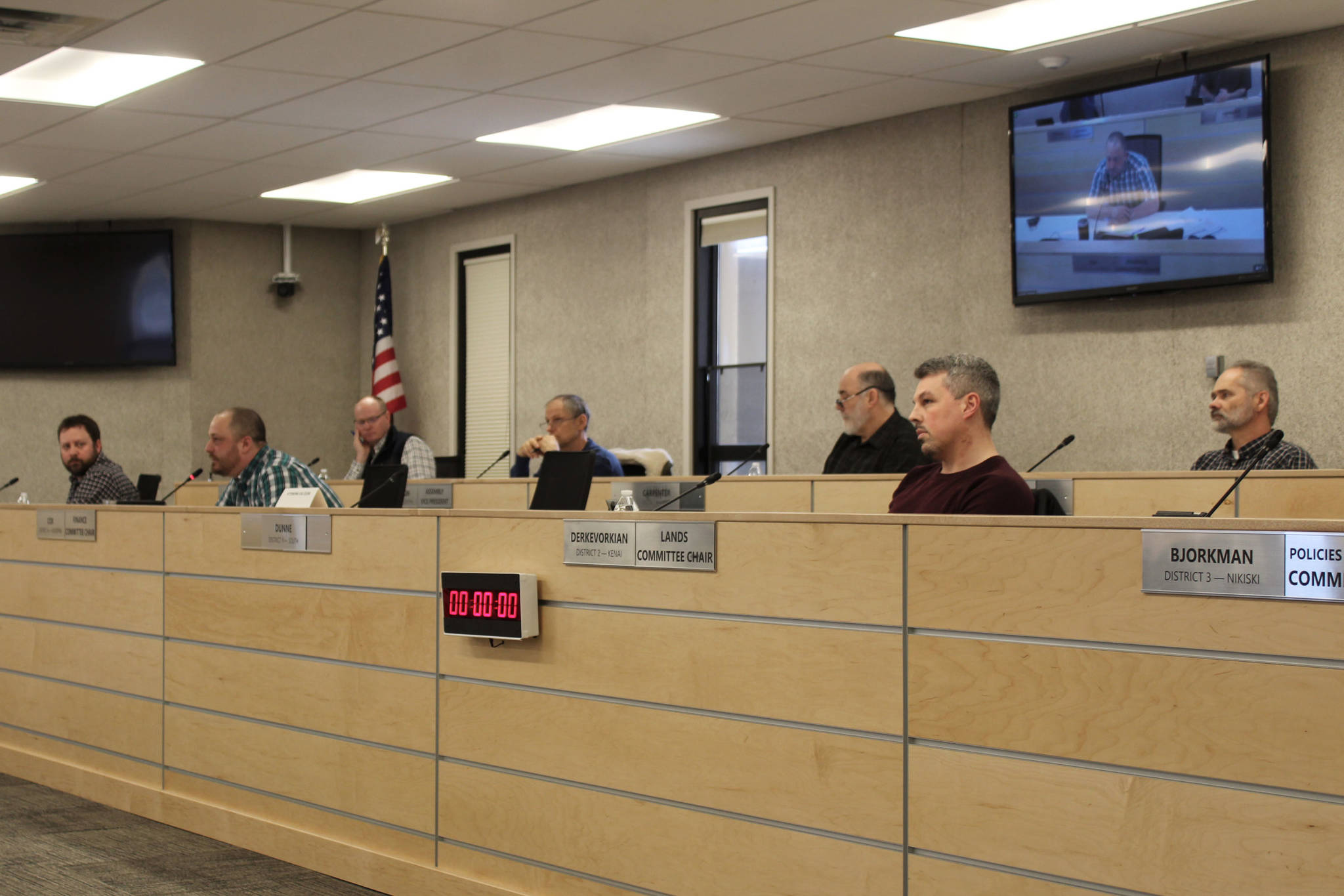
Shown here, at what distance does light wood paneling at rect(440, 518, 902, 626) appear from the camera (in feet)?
7.95

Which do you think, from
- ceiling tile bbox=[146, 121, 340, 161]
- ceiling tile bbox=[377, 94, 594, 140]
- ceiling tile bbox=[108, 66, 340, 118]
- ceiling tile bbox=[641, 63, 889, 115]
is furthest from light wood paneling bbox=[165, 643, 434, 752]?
ceiling tile bbox=[146, 121, 340, 161]

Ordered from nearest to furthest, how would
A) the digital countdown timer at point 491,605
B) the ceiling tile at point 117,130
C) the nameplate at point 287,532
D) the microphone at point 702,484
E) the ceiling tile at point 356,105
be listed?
the digital countdown timer at point 491,605 < the nameplate at point 287,532 < the microphone at point 702,484 < the ceiling tile at point 356,105 < the ceiling tile at point 117,130

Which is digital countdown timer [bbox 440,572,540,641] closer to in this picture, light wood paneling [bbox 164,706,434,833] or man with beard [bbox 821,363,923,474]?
light wood paneling [bbox 164,706,434,833]

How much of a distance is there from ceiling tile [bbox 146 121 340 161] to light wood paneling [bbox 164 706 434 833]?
3737 mm

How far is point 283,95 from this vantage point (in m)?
6.25

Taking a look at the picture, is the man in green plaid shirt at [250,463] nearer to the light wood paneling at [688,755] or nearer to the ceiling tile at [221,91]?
the light wood paneling at [688,755]

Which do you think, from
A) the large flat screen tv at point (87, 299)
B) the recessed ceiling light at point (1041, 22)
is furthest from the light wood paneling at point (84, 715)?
the large flat screen tv at point (87, 299)

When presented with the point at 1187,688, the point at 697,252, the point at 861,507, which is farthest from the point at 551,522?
the point at 697,252

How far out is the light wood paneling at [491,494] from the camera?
559cm

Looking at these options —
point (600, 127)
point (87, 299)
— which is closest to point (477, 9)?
point (600, 127)

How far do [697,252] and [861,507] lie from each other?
11.7ft

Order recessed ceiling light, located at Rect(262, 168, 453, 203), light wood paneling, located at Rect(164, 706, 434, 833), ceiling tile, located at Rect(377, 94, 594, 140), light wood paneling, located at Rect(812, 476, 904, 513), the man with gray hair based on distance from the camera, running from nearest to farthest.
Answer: light wood paneling, located at Rect(164, 706, 434, 833) < light wood paneling, located at Rect(812, 476, 904, 513) < the man with gray hair < ceiling tile, located at Rect(377, 94, 594, 140) < recessed ceiling light, located at Rect(262, 168, 453, 203)

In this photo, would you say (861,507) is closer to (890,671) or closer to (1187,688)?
(890,671)

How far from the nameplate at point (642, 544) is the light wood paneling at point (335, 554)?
473 millimetres
